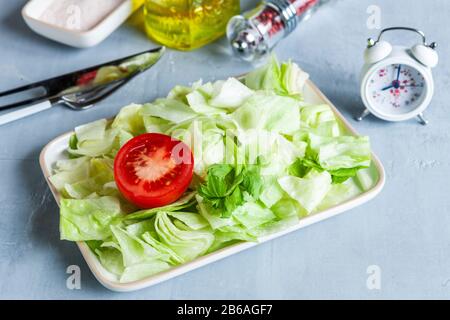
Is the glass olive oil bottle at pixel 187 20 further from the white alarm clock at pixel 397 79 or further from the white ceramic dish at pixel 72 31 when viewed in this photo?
the white alarm clock at pixel 397 79

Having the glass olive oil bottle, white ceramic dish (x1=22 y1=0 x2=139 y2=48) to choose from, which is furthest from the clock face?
white ceramic dish (x1=22 y1=0 x2=139 y2=48)

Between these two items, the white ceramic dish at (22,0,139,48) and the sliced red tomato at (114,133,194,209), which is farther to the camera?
the white ceramic dish at (22,0,139,48)

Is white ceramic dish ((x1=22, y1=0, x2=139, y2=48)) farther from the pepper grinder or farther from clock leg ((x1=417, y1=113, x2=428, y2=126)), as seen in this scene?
clock leg ((x1=417, y1=113, x2=428, y2=126))

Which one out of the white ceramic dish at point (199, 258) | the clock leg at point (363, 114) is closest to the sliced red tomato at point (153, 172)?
the white ceramic dish at point (199, 258)

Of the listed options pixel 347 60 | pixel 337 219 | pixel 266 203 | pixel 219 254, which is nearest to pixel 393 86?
pixel 347 60

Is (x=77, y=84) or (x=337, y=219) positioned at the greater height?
(x=77, y=84)

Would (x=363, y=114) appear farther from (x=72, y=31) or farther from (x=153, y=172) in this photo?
(x=72, y=31)
